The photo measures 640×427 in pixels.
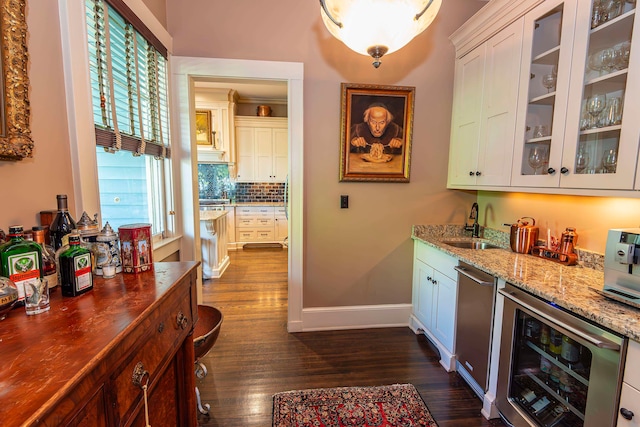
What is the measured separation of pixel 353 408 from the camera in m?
1.72

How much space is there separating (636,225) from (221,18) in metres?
2.91

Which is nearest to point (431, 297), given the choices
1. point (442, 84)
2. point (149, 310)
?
point (442, 84)

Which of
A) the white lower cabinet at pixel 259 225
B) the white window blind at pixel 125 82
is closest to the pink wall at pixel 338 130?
the white window blind at pixel 125 82

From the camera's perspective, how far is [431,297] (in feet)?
7.61

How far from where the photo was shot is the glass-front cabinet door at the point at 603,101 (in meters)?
1.23

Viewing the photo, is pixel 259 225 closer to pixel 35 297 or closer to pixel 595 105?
pixel 35 297

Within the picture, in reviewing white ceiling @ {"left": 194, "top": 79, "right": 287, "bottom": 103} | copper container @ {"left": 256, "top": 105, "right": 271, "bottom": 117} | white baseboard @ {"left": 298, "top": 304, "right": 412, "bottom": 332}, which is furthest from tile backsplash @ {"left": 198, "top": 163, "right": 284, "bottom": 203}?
white baseboard @ {"left": 298, "top": 304, "right": 412, "bottom": 332}

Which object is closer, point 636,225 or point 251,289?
point 636,225

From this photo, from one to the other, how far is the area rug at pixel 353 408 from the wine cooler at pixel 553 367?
480mm

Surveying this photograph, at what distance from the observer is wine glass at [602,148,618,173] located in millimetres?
1302

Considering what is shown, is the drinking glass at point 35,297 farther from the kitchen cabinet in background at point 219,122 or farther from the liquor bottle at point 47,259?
the kitchen cabinet in background at point 219,122

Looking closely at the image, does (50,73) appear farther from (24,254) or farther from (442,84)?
(442,84)

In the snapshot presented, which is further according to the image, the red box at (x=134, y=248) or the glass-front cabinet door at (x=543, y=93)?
the glass-front cabinet door at (x=543, y=93)

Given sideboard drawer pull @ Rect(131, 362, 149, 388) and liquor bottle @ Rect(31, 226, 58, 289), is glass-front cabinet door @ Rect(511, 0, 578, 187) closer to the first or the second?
sideboard drawer pull @ Rect(131, 362, 149, 388)
